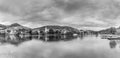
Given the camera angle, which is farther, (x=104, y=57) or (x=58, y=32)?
(x=58, y=32)

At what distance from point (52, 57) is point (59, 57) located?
3.62 feet

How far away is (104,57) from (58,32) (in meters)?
141

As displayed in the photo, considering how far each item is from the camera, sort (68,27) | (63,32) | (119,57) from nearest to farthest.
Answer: (119,57), (63,32), (68,27)

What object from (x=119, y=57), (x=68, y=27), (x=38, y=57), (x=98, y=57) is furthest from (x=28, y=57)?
(x=68, y=27)

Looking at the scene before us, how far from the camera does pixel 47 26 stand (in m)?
185

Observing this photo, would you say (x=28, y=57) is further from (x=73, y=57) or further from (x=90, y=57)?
(x=90, y=57)

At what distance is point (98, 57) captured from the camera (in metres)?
19.0

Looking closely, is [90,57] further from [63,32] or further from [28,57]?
[63,32]

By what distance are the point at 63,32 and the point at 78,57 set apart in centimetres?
13754

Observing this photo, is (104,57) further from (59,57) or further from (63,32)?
(63,32)

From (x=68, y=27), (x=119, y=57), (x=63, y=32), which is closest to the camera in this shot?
(x=119, y=57)

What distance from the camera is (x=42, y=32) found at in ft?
515

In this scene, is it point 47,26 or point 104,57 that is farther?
point 47,26

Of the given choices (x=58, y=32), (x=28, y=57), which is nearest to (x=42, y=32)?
(x=58, y=32)
